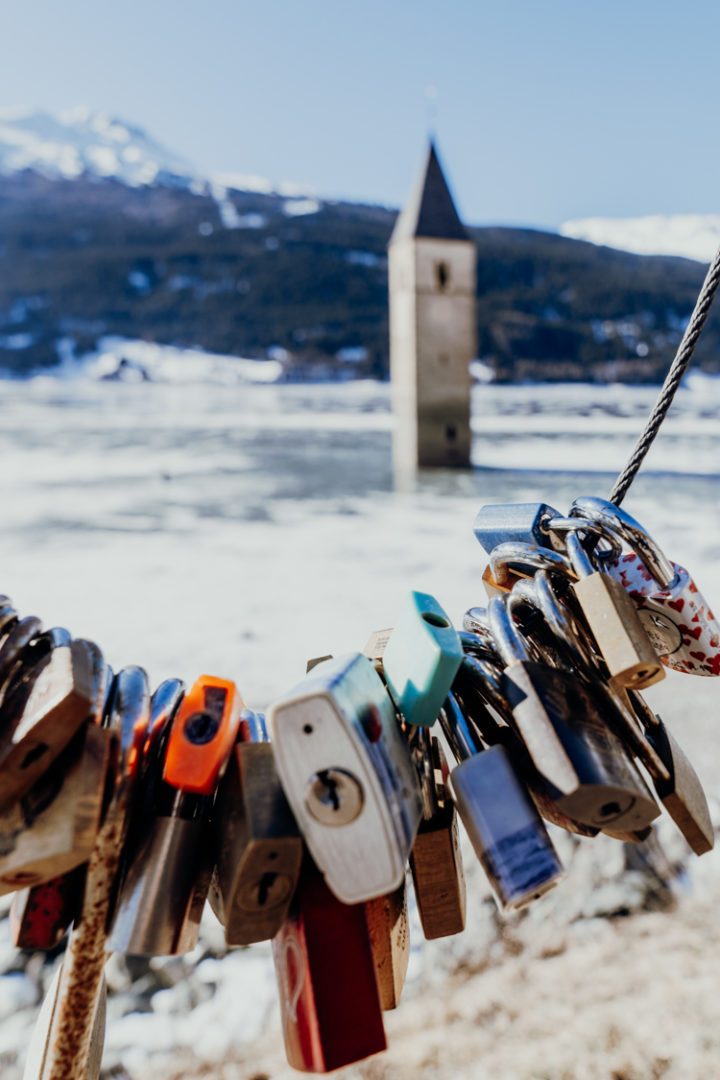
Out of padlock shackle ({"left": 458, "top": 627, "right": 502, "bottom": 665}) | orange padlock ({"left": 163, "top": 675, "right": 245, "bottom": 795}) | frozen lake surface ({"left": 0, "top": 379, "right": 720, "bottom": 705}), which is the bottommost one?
orange padlock ({"left": 163, "top": 675, "right": 245, "bottom": 795})

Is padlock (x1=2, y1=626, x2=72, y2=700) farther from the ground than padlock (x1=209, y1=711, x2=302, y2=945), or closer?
farther from the ground

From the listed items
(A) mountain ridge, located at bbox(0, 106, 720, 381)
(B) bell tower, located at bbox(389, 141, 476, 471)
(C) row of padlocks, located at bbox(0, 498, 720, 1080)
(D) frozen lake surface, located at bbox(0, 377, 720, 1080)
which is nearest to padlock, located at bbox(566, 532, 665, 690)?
(C) row of padlocks, located at bbox(0, 498, 720, 1080)

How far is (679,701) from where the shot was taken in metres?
3.71

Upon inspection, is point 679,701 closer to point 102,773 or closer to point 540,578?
point 540,578

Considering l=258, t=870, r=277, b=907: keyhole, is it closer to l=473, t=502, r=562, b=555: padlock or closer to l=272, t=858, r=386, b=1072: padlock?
l=272, t=858, r=386, b=1072: padlock

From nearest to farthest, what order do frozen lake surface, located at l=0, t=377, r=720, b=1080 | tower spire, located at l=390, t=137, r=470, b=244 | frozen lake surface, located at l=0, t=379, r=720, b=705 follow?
frozen lake surface, located at l=0, t=377, r=720, b=1080, frozen lake surface, located at l=0, t=379, r=720, b=705, tower spire, located at l=390, t=137, r=470, b=244

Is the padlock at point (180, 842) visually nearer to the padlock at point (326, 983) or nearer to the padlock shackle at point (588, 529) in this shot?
the padlock at point (326, 983)

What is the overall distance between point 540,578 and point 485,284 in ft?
326

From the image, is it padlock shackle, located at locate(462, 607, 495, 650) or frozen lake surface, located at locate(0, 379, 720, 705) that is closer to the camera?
padlock shackle, located at locate(462, 607, 495, 650)

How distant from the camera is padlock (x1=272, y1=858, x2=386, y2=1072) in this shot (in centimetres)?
46

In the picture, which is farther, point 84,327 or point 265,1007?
point 84,327

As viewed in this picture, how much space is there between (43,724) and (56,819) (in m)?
0.06

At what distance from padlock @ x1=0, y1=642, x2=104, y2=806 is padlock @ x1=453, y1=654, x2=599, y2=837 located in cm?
27

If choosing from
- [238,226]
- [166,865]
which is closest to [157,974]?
[166,865]
